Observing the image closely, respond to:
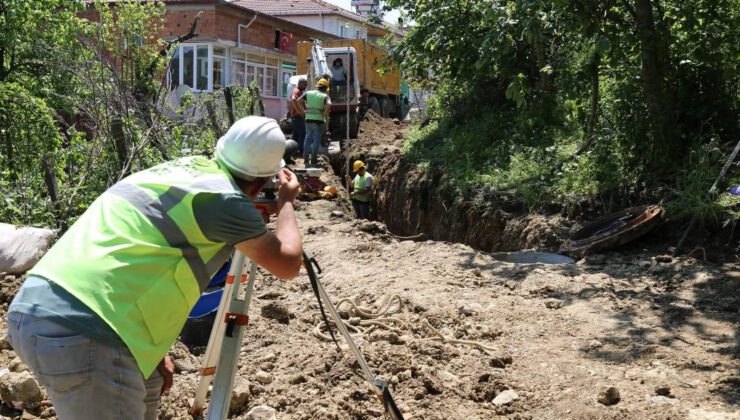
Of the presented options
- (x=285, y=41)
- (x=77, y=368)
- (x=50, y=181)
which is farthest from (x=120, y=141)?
(x=285, y=41)

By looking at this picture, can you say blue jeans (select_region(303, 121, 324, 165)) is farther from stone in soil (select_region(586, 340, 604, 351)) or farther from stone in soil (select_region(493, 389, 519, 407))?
stone in soil (select_region(493, 389, 519, 407))

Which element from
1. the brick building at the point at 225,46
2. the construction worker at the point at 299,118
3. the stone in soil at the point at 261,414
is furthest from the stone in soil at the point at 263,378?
the brick building at the point at 225,46

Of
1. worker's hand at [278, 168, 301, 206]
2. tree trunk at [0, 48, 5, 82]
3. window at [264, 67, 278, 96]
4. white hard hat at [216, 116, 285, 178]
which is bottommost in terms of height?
worker's hand at [278, 168, 301, 206]

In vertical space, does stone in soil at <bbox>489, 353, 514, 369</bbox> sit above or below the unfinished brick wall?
below

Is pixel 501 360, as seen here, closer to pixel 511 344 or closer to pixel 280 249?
pixel 511 344

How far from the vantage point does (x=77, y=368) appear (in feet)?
6.91

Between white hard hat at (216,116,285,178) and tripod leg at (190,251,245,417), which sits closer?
white hard hat at (216,116,285,178)

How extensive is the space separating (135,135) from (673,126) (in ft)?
21.5

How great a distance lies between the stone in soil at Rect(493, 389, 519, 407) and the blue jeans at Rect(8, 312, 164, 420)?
2731 millimetres

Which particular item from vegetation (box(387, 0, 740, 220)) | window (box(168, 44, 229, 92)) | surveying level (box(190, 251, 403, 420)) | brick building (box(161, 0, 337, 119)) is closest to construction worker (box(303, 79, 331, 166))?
vegetation (box(387, 0, 740, 220))

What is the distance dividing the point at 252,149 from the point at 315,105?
43.4ft

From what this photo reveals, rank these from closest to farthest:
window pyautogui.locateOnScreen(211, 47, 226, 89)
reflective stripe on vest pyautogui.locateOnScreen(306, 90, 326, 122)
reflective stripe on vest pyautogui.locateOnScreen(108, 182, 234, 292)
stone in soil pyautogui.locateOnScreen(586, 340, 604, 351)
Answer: reflective stripe on vest pyautogui.locateOnScreen(108, 182, 234, 292), stone in soil pyautogui.locateOnScreen(586, 340, 604, 351), reflective stripe on vest pyautogui.locateOnScreen(306, 90, 326, 122), window pyautogui.locateOnScreen(211, 47, 226, 89)

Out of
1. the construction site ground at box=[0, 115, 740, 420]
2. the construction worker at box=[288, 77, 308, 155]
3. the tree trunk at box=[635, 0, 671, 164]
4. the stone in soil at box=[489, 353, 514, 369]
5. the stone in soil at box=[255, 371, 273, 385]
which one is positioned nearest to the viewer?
the construction site ground at box=[0, 115, 740, 420]

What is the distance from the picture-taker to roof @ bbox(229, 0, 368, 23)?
44.1 meters
